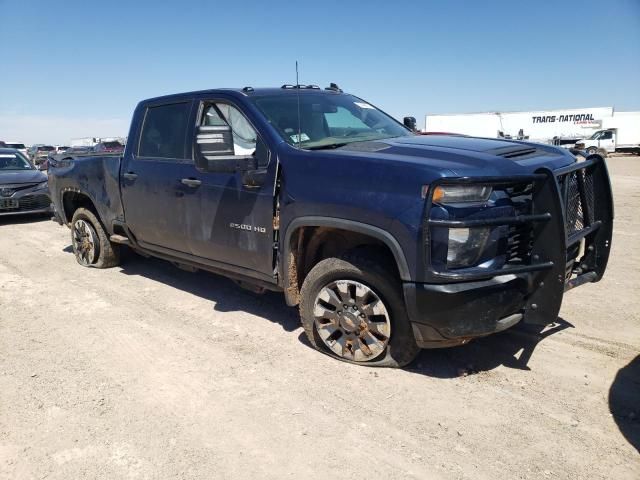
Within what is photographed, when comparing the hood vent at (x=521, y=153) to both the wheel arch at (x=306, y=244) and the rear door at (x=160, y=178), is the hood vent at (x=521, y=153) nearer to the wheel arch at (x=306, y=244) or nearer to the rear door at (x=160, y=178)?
the wheel arch at (x=306, y=244)

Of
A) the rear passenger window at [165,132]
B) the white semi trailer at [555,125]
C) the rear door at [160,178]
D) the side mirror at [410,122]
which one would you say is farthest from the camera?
the white semi trailer at [555,125]

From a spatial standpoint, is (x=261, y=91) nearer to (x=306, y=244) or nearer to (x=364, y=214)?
(x=306, y=244)

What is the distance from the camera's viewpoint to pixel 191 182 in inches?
168

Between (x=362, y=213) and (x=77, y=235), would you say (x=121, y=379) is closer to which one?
(x=362, y=213)

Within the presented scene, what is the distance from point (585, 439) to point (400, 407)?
101 centimetres

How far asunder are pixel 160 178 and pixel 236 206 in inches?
47.1

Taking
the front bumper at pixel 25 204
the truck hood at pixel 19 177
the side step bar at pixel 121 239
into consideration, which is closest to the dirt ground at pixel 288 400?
the side step bar at pixel 121 239

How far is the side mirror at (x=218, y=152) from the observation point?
11.7 feet

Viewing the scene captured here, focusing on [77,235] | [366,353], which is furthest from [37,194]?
[366,353]

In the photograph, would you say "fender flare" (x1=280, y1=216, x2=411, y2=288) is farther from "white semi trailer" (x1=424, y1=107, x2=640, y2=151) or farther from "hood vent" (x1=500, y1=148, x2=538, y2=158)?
"white semi trailer" (x1=424, y1=107, x2=640, y2=151)

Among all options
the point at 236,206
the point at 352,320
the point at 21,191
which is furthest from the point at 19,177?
the point at 352,320

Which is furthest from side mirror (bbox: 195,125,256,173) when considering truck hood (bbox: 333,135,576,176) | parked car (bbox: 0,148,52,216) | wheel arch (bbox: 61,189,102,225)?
parked car (bbox: 0,148,52,216)

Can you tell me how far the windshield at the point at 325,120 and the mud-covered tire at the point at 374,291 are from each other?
3.11 feet

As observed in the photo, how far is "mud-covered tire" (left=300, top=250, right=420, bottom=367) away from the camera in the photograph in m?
3.15
